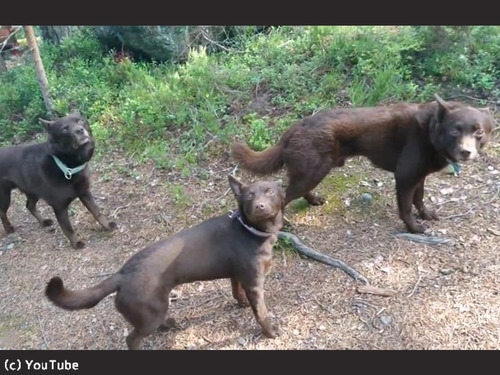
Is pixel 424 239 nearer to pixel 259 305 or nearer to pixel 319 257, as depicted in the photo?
pixel 319 257

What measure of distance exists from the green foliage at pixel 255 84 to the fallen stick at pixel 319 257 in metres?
1.55

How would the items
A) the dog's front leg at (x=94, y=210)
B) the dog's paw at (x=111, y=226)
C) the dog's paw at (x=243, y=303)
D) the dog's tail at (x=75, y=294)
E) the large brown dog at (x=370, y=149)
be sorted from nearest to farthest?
the dog's tail at (x=75, y=294)
the dog's paw at (x=243, y=303)
the large brown dog at (x=370, y=149)
the dog's front leg at (x=94, y=210)
the dog's paw at (x=111, y=226)

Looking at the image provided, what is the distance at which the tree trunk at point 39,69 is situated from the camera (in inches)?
274

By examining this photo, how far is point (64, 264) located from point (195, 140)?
7.63 feet

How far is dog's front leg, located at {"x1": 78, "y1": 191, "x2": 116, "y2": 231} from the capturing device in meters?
5.39

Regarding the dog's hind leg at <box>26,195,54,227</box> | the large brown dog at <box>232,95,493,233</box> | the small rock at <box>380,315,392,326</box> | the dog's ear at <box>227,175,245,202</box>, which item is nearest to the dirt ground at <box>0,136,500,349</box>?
the small rock at <box>380,315,392,326</box>

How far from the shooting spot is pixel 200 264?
3.79 m

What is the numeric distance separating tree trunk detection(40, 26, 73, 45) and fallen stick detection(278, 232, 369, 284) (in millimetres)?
7252

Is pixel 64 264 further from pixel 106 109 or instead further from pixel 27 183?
pixel 106 109

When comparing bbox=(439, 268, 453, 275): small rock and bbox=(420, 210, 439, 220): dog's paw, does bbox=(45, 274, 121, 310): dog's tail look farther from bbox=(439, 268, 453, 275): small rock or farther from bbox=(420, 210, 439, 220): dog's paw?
bbox=(420, 210, 439, 220): dog's paw

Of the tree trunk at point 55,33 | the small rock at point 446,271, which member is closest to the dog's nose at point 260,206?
the small rock at point 446,271

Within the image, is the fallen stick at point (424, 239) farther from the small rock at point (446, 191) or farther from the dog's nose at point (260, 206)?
the dog's nose at point (260, 206)

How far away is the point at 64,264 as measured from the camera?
5.28 m

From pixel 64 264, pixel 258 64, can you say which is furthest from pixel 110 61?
pixel 64 264
